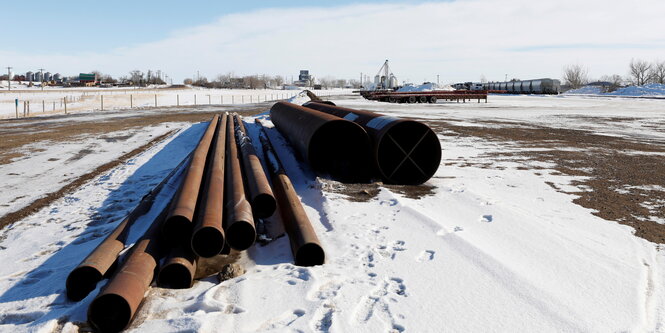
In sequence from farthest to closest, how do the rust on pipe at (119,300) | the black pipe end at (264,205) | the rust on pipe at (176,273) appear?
the black pipe end at (264,205) → the rust on pipe at (176,273) → the rust on pipe at (119,300)

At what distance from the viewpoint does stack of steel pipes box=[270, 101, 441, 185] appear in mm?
9047

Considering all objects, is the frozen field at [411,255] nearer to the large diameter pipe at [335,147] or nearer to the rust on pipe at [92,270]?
the rust on pipe at [92,270]

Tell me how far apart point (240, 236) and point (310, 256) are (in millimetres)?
845

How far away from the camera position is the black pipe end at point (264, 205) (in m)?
6.19

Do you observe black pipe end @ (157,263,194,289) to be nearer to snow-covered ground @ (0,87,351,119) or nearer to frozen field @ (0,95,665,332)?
frozen field @ (0,95,665,332)

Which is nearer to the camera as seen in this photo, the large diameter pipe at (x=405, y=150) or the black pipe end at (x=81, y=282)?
the black pipe end at (x=81, y=282)

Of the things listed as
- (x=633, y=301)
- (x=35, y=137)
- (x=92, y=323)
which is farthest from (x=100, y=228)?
(x=35, y=137)

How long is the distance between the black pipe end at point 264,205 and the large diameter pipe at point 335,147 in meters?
2.72

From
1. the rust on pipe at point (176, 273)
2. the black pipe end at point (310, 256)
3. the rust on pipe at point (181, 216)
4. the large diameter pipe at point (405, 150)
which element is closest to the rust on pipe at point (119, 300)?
the rust on pipe at point (176, 273)

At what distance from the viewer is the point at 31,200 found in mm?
8594

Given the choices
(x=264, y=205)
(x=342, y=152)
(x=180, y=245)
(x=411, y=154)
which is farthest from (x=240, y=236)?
(x=411, y=154)

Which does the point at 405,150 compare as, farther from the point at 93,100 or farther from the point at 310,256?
the point at 93,100

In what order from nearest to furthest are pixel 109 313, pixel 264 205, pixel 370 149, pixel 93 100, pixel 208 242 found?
pixel 109 313, pixel 208 242, pixel 264 205, pixel 370 149, pixel 93 100

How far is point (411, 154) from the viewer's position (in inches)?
388
